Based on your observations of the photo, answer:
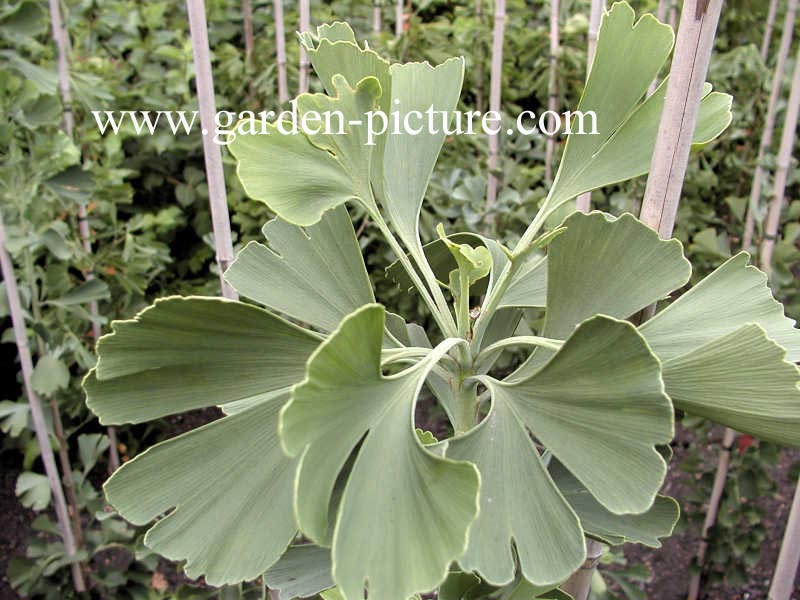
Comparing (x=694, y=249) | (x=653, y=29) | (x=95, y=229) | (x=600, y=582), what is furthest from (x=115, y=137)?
(x=653, y=29)

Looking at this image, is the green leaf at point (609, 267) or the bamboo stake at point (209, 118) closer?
the green leaf at point (609, 267)

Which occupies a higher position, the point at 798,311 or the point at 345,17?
the point at 345,17

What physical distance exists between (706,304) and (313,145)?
0.24 metres

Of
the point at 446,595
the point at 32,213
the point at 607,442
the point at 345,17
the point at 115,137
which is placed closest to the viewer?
the point at 607,442

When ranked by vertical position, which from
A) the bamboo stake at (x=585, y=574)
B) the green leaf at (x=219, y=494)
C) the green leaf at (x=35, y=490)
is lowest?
the green leaf at (x=35, y=490)

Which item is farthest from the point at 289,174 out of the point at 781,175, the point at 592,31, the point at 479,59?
the point at 479,59

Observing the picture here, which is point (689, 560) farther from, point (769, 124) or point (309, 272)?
point (309, 272)

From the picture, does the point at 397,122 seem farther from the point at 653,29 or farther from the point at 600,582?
the point at 600,582

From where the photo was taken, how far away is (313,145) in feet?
1.40

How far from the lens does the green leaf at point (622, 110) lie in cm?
45

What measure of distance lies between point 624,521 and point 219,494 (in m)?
0.24

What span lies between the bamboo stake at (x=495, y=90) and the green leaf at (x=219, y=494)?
83 cm

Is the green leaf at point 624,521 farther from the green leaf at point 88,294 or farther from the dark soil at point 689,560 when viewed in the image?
the dark soil at point 689,560

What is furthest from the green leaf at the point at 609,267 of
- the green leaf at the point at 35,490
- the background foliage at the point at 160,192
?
the green leaf at the point at 35,490
